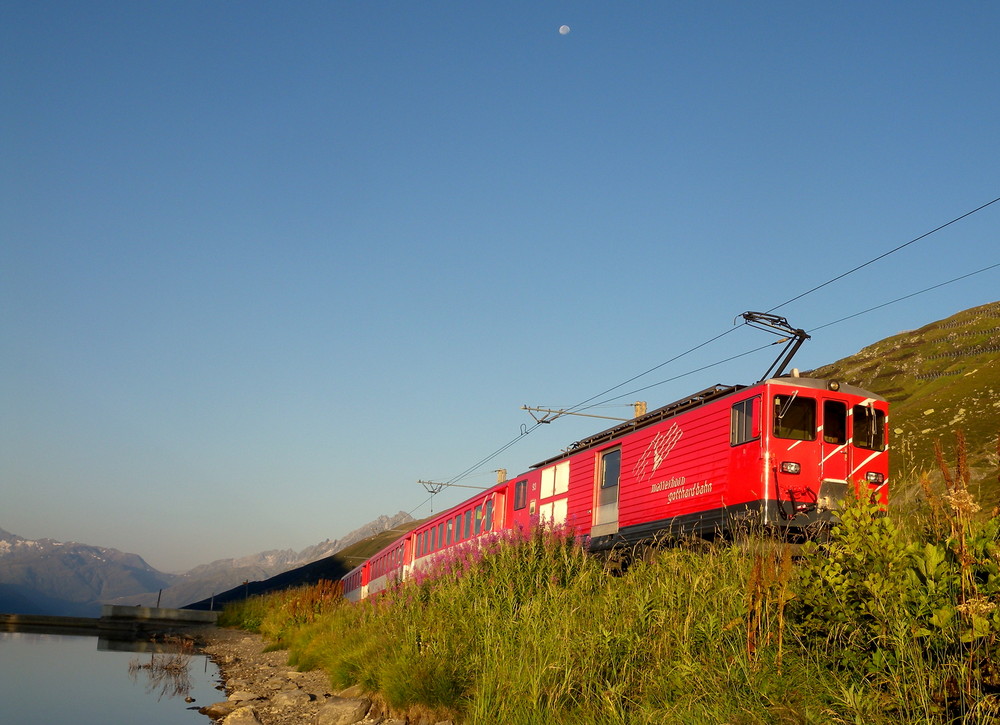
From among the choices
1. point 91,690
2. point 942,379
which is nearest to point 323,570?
point 942,379

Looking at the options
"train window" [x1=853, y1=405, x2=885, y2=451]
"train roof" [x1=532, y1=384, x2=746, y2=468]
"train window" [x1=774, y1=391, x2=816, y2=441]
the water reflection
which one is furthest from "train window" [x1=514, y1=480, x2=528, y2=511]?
"train window" [x1=853, y1=405, x2=885, y2=451]

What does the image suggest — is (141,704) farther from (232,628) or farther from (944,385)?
(944,385)

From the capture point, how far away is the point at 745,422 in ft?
46.1

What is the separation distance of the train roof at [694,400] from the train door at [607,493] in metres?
0.50

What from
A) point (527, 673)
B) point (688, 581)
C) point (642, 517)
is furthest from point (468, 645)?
point (642, 517)

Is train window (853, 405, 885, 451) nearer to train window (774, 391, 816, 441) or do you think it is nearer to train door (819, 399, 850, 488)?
train door (819, 399, 850, 488)

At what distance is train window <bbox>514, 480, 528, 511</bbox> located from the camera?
2228cm

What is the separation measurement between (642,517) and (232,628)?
19.7m

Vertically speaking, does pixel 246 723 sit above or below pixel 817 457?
below

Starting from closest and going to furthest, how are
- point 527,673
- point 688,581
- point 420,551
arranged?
point 527,673 → point 688,581 → point 420,551

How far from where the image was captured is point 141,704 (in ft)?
45.9

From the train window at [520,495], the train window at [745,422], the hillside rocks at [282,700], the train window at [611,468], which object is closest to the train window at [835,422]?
the train window at [745,422]

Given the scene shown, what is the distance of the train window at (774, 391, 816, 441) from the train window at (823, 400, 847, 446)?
28 centimetres

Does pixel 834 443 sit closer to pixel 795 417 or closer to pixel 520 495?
pixel 795 417
